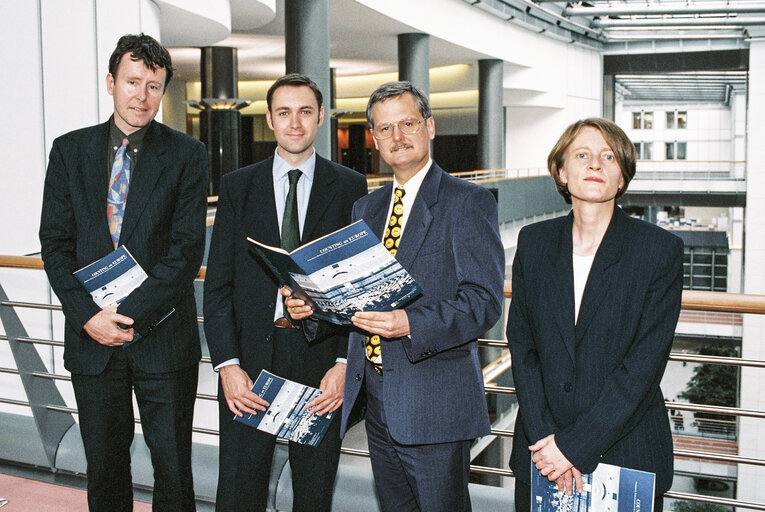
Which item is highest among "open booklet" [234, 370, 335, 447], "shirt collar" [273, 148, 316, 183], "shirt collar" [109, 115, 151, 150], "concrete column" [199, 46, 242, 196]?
"concrete column" [199, 46, 242, 196]

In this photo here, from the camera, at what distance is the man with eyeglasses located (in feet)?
6.98

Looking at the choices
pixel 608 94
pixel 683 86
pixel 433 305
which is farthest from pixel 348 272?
pixel 683 86

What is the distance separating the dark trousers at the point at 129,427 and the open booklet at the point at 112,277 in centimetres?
17

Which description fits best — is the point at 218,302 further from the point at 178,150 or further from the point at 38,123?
the point at 38,123

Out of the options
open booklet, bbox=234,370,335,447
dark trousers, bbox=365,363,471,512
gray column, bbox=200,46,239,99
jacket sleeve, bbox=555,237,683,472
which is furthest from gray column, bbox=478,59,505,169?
jacket sleeve, bbox=555,237,683,472

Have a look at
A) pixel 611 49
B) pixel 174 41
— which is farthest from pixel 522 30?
pixel 174 41

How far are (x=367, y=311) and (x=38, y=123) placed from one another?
4.98m

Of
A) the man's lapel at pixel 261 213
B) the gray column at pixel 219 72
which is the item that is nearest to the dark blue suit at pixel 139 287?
the man's lapel at pixel 261 213

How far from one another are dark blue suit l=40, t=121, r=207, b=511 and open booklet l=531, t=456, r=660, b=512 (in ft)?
4.44

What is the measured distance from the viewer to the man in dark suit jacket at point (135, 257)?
2590 mm

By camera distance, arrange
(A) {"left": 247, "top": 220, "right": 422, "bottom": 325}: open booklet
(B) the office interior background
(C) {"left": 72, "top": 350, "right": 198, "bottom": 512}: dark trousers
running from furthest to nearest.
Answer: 1. (B) the office interior background
2. (C) {"left": 72, "top": 350, "right": 198, "bottom": 512}: dark trousers
3. (A) {"left": 247, "top": 220, "right": 422, "bottom": 325}: open booklet

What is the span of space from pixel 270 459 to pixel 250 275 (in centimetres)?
64

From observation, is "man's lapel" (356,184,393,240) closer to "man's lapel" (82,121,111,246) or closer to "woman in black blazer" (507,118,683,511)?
"woman in black blazer" (507,118,683,511)

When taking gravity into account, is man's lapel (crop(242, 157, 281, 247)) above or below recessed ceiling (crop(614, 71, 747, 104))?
below
